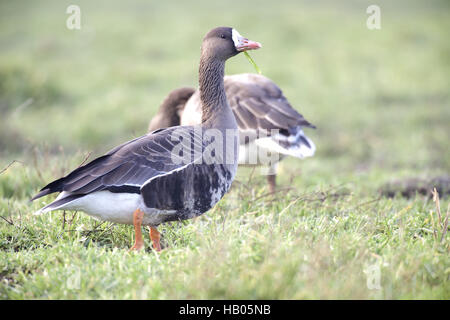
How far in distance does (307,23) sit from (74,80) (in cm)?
679

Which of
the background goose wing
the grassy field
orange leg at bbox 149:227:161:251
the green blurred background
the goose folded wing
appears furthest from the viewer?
the green blurred background

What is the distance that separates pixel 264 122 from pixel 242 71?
229 inches

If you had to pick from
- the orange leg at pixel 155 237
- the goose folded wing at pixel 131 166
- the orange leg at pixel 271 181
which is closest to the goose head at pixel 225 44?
the goose folded wing at pixel 131 166

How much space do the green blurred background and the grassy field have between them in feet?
0.15

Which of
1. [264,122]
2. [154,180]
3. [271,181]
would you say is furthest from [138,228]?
[264,122]

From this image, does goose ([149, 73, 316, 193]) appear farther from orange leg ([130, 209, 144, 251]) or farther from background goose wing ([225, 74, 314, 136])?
orange leg ([130, 209, 144, 251])

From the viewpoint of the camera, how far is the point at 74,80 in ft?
36.2

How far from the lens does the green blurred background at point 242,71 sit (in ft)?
28.0

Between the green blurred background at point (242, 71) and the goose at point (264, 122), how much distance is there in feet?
6.98

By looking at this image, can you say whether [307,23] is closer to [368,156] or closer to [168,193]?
[368,156]

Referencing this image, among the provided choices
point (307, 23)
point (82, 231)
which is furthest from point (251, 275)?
point (307, 23)

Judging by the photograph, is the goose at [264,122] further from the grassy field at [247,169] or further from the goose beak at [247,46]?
the goose beak at [247,46]

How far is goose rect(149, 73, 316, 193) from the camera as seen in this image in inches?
218

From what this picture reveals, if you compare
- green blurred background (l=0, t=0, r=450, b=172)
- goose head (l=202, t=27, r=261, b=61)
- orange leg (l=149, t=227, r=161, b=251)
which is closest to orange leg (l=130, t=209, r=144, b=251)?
orange leg (l=149, t=227, r=161, b=251)
